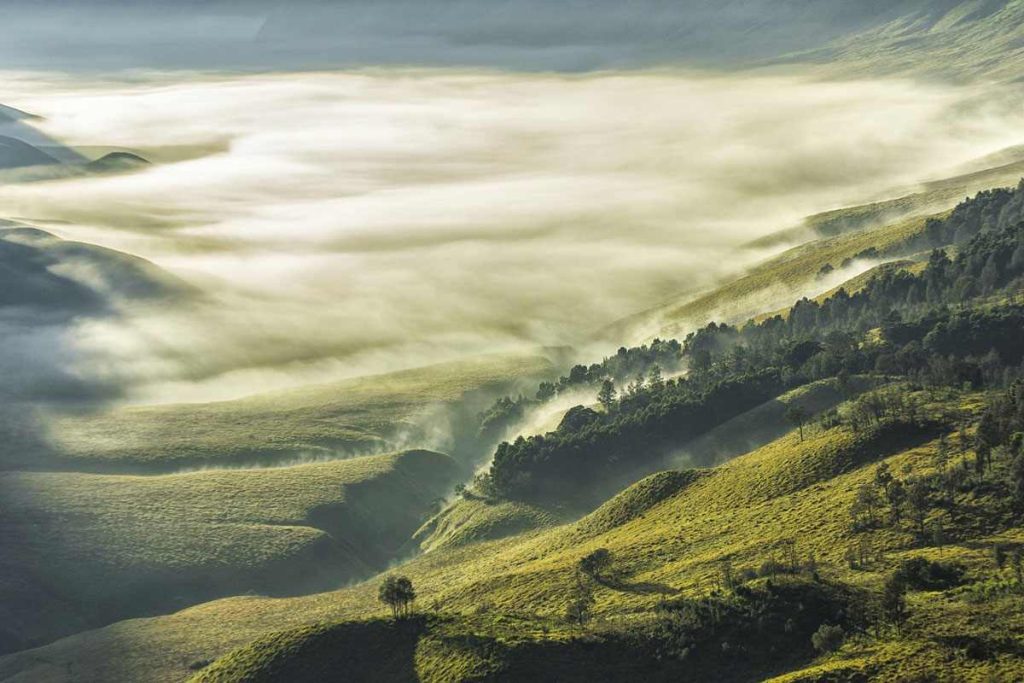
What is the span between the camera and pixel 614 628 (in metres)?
103

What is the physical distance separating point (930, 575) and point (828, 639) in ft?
45.7

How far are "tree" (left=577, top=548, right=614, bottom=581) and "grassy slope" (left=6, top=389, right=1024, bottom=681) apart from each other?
2098 mm

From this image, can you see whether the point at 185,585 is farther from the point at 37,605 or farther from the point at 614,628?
the point at 614,628

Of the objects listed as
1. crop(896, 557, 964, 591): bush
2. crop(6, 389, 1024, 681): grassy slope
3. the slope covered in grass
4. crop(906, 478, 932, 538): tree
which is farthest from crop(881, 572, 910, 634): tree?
the slope covered in grass

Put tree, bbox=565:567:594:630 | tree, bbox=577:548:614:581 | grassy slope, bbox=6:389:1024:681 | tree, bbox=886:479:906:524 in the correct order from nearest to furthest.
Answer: tree, bbox=565:567:594:630 < grassy slope, bbox=6:389:1024:681 < tree, bbox=886:479:906:524 < tree, bbox=577:548:614:581

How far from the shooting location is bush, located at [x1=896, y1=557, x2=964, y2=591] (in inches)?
3996

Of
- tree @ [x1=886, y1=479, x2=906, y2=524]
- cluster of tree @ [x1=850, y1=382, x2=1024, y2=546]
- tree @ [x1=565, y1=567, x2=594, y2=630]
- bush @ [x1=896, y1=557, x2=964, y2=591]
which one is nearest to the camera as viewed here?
bush @ [x1=896, y1=557, x2=964, y2=591]

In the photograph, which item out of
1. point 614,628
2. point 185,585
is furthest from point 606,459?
point 614,628

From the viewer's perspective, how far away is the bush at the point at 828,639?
93688mm

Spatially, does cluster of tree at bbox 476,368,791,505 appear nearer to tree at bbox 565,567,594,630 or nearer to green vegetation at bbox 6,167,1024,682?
green vegetation at bbox 6,167,1024,682

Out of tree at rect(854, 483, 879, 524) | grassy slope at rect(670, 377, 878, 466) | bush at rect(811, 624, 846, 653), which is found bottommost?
bush at rect(811, 624, 846, 653)

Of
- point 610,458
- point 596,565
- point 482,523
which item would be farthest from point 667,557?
point 610,458

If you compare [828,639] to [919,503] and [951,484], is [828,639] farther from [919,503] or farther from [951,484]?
[951,484]

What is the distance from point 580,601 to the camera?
116438 millimetres
